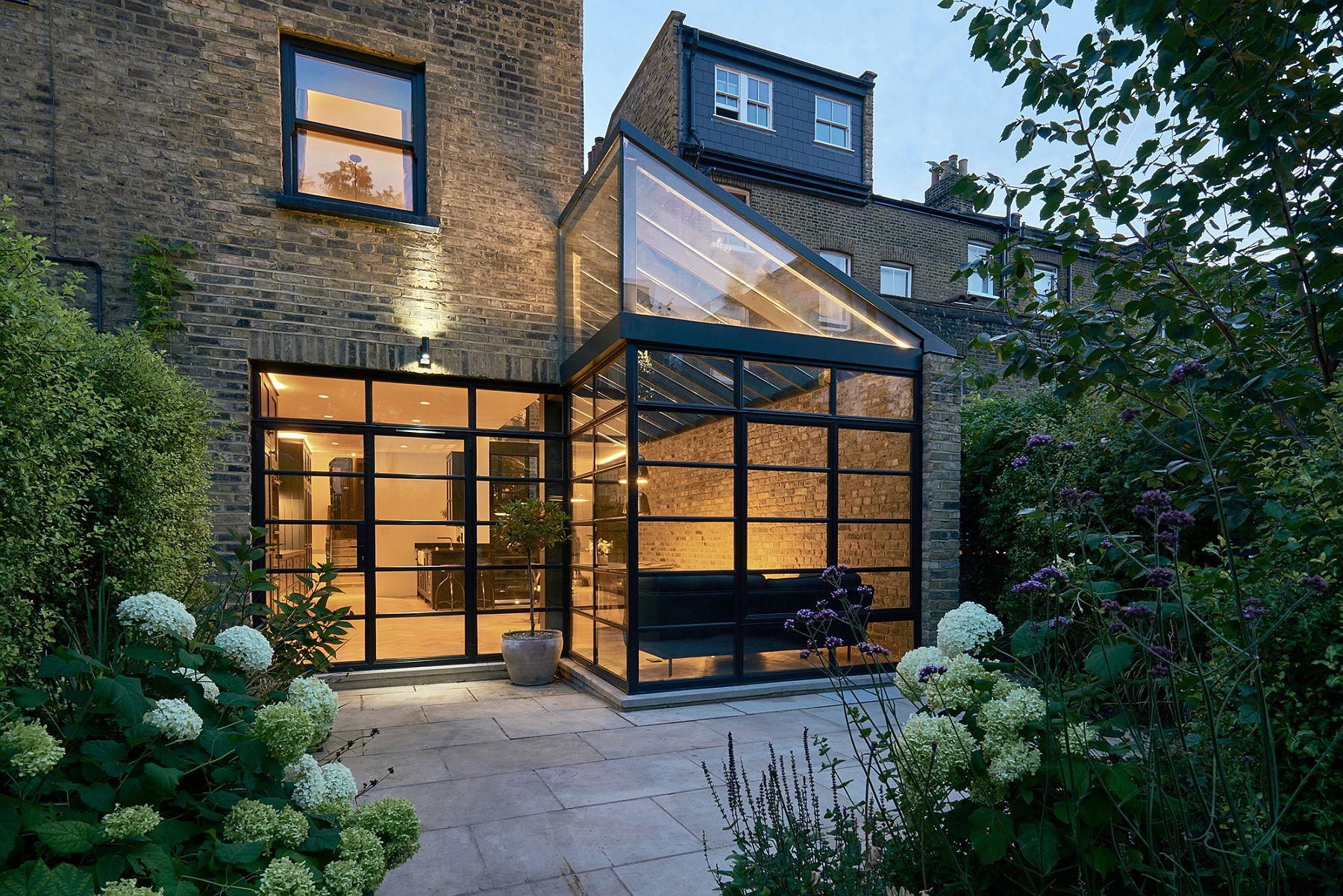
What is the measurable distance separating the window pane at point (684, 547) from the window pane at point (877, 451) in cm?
147

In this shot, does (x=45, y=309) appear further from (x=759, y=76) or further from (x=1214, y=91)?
(x=759, y=76)

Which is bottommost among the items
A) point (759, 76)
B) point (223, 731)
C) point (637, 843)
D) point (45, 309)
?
point (637, 843)

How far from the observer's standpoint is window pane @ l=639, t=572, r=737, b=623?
5.77 m

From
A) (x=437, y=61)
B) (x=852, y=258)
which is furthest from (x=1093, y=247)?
(x=852, y=258)

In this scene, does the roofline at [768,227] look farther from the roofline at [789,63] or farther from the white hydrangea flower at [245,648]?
the roofline at [789,63]

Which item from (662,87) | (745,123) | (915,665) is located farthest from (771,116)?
(915,665)

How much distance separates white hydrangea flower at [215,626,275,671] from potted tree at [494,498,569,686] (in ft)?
12.4

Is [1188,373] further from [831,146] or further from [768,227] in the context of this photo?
[831,146]

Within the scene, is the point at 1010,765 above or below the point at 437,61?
below

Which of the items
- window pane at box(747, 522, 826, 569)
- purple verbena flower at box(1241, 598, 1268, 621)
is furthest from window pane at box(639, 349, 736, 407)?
purple verbena flower at box(1241, 598, 1268, 621)

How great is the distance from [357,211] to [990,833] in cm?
648

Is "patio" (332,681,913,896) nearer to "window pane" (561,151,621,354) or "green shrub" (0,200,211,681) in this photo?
"green shrub" (0,200,211,681)

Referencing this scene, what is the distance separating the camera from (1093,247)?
338 cm

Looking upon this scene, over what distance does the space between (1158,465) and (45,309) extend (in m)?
6.17
